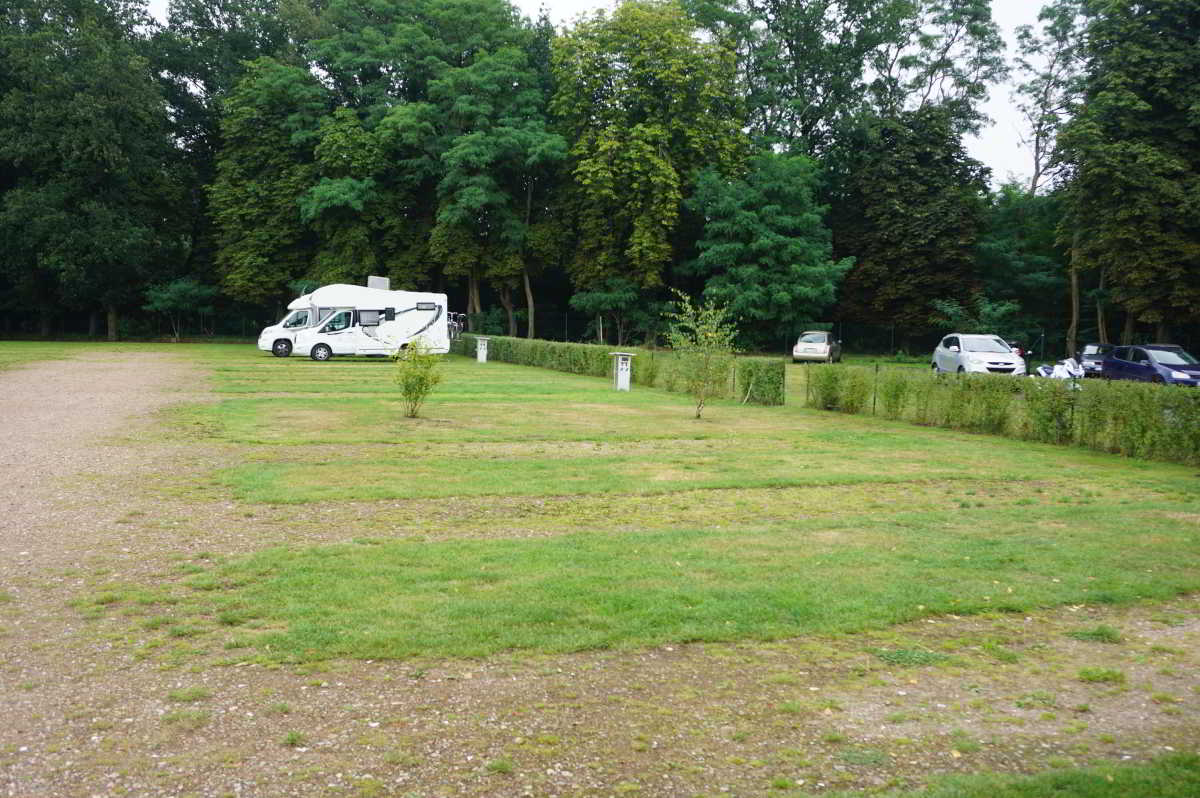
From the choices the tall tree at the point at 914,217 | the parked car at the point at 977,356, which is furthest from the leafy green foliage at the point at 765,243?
the parked car at the point at 977,356

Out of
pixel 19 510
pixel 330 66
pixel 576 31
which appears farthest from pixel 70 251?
pixel 19 510

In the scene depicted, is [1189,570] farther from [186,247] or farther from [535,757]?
[186,247]

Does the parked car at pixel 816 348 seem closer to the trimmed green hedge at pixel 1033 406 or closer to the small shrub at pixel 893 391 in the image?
the trimmed green hedge at pixel 1033 406

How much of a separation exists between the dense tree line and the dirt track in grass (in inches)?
1414

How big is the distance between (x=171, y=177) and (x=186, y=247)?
4.18 metres

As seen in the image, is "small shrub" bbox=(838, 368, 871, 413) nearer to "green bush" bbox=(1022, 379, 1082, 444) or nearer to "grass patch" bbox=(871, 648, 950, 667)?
"green bush" bbox=(1022, 379, 1082, 444)

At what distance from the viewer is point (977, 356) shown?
86.0 ft

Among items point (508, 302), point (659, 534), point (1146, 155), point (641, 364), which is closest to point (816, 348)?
point (1146, 155)

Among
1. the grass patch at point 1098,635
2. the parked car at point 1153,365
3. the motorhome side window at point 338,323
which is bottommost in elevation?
the grass patch at point 1098,635

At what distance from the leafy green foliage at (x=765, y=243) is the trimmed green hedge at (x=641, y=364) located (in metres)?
9.94

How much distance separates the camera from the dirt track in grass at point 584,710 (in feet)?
12.5

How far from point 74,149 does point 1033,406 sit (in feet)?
146

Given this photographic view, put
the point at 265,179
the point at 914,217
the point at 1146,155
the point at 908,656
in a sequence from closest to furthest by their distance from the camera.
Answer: the point at 908,656 < the point at 1146,155 < the point at 914,217 < the point at 265,179

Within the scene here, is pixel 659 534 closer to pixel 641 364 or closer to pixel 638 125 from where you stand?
pixel 641 364
